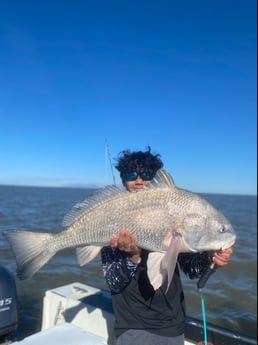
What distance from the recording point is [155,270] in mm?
2803

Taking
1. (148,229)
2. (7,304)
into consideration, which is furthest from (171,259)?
(7,304)

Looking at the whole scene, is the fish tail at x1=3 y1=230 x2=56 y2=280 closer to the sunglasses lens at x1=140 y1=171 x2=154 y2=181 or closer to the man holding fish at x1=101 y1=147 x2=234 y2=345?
the man holding fish at x1=101 y1=147 x2=234 y2=345

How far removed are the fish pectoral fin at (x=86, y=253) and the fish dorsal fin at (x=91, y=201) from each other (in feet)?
0.79

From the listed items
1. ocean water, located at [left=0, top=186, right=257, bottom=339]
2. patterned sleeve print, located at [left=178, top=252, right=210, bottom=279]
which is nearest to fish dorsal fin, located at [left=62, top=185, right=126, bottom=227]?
ocean water, located at [left=0, top=186, right=257, bottom=339]

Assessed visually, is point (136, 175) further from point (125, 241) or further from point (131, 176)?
point (125, 241)

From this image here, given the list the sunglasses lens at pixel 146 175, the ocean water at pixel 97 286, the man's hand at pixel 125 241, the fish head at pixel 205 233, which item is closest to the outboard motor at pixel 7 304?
the ocean water at pixel 97 286

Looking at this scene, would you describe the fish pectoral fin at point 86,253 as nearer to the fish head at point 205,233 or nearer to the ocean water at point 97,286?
the fish head at point 205,233

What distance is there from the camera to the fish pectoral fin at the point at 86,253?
9.60 ft

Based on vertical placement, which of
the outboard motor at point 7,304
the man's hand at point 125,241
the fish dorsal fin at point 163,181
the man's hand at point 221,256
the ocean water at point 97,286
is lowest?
the ocean water at point 97,286

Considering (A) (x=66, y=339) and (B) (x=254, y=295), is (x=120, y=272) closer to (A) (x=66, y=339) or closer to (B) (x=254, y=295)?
(A) (x=66, y=339)

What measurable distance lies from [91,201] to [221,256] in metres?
1.12

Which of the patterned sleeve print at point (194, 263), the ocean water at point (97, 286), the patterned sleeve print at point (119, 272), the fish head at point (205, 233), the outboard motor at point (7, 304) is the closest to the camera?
the fish head at point (205, 233)

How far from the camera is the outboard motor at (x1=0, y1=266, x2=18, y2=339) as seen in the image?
361cm

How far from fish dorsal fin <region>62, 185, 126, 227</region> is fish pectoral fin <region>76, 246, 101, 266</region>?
0.79ft
